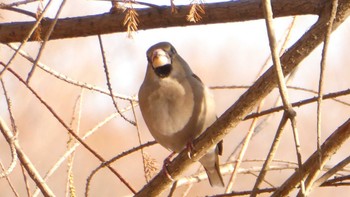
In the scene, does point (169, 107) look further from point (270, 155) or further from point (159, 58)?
point (270, 155)

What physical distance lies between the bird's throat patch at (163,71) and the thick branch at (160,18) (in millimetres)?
619

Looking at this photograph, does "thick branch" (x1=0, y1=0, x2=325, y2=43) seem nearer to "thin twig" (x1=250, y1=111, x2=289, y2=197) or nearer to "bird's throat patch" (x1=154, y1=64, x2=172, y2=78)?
"thin twig" (x1=250, y1=111, x2=289, y2=197)

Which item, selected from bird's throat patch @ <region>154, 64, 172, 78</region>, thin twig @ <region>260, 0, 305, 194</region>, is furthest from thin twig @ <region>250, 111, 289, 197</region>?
bird's throat patch @ <region>154, 64, 172, 78</region>

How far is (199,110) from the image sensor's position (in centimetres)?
256

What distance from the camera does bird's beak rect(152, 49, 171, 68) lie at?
8.41ft

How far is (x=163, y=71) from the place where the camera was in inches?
103

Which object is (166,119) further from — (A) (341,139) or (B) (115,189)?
(B) (115,189)

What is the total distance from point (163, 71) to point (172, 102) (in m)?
0.12

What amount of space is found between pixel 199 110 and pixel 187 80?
4.2 inches

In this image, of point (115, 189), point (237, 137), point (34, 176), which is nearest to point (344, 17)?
point (34, 176)

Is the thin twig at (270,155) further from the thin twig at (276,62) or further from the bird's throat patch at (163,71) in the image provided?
the bird's throat patch at (163,71)

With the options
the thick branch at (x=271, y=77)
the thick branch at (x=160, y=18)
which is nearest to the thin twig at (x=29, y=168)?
the thick branch at (x=160, y=18)

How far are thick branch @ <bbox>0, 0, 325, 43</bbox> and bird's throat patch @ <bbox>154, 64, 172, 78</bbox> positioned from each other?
619 millimetres

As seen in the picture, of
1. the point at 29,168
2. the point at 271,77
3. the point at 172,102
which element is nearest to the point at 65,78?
the point at 29,168
